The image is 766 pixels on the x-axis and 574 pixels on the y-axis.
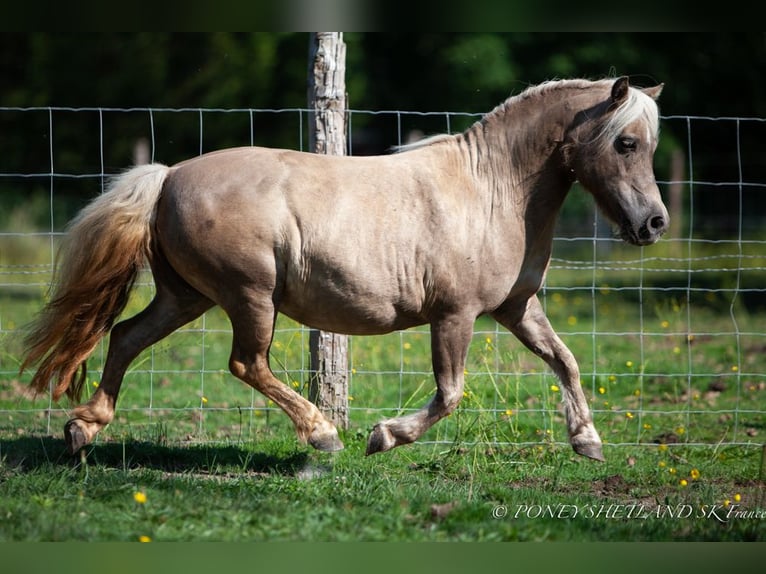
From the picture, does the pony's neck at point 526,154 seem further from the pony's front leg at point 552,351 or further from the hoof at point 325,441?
the hoof at point 325,441

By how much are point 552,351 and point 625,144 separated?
4.33ft

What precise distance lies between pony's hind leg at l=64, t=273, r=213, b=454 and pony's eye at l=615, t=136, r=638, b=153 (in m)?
2.45

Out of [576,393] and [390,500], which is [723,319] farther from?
[390,500]

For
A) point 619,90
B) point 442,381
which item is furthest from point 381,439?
point 619,90

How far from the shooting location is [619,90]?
4.84 m

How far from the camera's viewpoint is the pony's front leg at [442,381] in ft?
16.3

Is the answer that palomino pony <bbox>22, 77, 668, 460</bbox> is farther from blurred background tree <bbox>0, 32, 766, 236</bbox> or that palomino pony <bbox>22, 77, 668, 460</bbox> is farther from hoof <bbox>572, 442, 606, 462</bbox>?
blurred background tree <bbox>0, 32, 766, 236</bbox>

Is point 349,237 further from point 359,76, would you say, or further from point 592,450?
point 359,76

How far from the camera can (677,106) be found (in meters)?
20.6

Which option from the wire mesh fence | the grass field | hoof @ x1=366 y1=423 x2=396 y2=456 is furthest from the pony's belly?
the wire mesh fence

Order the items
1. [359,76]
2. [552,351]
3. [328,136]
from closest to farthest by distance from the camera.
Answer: [552,351] → [328,136] → [359,76]

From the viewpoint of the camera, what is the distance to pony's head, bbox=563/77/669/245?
4855 mm

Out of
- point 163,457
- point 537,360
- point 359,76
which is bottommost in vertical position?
point 163,457
